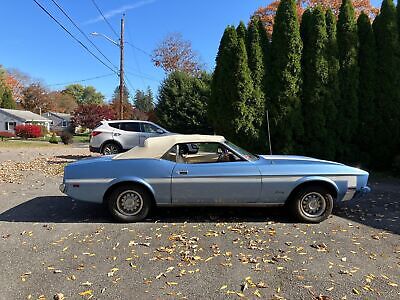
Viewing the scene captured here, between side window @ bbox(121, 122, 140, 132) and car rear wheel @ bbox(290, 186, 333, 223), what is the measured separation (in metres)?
9.20

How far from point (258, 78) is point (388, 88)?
420 centimetres

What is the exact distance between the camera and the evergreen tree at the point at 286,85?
36.2 feet

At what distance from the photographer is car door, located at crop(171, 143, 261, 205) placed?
5203 millimetres

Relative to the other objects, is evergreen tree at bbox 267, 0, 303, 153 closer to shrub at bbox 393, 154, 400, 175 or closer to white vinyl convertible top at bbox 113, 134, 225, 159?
shrub at bbox 393, 154, 400, 175

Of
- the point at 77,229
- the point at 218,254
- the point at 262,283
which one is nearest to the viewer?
the point at 262,283

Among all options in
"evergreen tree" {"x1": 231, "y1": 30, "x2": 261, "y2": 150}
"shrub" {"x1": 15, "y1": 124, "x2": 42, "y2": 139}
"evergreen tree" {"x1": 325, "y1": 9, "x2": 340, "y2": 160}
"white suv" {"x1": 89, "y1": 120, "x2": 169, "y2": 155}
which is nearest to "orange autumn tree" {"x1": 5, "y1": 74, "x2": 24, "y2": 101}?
"shrub" {"x1": 15, "y1": 124, "x2": 42, "y2": 139}

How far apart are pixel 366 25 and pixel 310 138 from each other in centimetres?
423

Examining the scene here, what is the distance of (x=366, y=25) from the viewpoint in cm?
1141

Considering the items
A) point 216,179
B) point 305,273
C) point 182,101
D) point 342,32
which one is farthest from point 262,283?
point 182,101

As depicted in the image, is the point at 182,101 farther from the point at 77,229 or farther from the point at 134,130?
the point at 77,229

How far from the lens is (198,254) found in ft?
13.7

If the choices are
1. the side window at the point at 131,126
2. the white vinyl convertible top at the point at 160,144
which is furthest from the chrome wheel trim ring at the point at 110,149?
the white vinyl convertible top at the point at 160,144

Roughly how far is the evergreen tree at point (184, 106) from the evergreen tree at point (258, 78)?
403 inches

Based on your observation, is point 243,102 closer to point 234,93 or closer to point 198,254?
point 234,93
